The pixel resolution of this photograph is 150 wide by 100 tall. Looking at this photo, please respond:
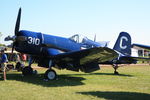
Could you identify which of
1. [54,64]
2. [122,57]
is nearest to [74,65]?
[54,64]

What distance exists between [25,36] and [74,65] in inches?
109

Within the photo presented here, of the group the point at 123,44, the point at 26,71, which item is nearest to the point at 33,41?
the point at 26,71

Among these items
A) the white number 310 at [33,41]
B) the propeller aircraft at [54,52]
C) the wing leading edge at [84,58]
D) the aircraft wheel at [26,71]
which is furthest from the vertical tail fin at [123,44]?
the white number 310 at [33,41]

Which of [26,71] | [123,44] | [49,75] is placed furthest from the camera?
[123,44]

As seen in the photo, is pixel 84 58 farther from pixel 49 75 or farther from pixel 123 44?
pixel 123 44

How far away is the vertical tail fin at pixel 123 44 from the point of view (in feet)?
53.3

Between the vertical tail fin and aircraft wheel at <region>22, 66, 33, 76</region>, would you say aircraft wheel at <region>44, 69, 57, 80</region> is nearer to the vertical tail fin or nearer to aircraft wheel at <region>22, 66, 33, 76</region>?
aircraft wheel at <region>22, 66, 33, 76</region>

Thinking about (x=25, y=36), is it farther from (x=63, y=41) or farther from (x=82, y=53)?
(x=82, y=53)

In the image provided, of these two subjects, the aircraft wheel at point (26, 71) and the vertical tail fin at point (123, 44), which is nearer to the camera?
the aircraft wheel at point (26, 71)

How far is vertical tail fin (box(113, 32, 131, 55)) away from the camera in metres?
16.2

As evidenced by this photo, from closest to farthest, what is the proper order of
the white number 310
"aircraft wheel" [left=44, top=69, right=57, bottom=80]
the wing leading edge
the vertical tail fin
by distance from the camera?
the wing leading edge → "aircraft wheel" [left=44, top=69, right=57, bottom=80] → the white number 310 → the vertical tail fin

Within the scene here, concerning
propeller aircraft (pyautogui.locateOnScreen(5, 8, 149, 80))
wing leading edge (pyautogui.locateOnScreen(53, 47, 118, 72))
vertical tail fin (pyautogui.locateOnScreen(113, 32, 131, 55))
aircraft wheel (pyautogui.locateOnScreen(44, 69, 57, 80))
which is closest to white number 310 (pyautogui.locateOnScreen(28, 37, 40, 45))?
propeller aircraft (pyautogui.locateOnScreen(5, 8, 149, 80))

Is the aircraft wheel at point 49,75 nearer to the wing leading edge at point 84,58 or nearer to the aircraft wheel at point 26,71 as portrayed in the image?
the wing leading edge at point 84,58

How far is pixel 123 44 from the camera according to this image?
16.3m
